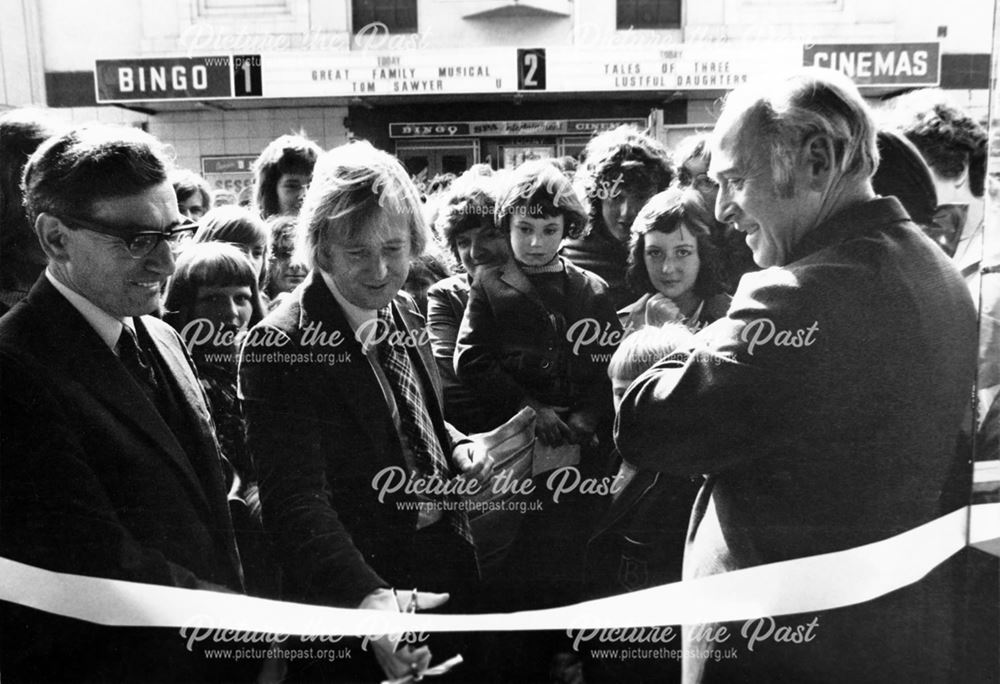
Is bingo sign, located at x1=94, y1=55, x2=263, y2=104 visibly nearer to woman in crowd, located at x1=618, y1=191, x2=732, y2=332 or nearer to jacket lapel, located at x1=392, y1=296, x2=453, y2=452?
jacket lapel, located at x1=392, y1=296, x2=453, y2=452

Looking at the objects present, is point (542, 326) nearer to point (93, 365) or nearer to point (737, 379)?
point (737, 379)

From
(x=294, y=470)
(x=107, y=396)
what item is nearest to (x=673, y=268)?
(x=294, y=470)

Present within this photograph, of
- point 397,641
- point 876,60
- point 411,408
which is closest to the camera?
point 876,60

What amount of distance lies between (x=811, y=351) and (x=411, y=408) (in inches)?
40.3

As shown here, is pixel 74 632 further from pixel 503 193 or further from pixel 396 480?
pixel 503 193

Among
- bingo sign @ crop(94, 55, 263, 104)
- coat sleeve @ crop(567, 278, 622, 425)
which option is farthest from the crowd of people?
bingo sign @ crop(94, 55, 263, 104)

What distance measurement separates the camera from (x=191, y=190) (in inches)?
83.1

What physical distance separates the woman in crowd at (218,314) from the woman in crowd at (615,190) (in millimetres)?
846

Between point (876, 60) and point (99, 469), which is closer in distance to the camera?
point (876, 60)

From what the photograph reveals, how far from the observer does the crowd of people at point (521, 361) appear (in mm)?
2031

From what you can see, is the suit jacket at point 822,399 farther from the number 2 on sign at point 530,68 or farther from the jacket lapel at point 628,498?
the number 2 on sign at point 530,68

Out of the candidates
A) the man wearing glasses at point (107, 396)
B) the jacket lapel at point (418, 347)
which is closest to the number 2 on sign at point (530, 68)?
the jacket lapel at point (418, 347)

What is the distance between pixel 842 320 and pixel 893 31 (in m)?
0.73

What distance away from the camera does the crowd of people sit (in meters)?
2.03
